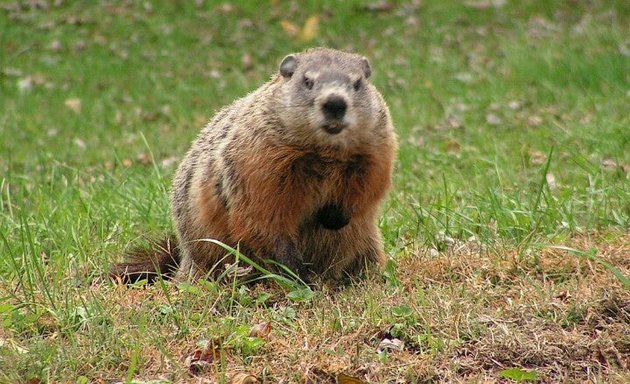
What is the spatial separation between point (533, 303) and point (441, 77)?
24.2 feet

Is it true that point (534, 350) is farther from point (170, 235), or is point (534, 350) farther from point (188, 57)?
point (188, 57)

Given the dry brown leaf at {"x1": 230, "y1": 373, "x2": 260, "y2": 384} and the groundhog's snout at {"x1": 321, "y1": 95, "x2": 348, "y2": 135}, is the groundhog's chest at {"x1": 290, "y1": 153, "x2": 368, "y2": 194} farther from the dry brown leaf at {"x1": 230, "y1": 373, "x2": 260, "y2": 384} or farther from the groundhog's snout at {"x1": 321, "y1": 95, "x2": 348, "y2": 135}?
the dry brown leaf at {"x1": 230, "y1": 373, "x2": 260, "y2": 384}

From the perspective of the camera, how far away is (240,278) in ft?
15.1

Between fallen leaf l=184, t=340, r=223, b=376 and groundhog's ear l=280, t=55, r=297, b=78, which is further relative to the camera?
groundhog's ear l=280, t=55, r=297, b=78

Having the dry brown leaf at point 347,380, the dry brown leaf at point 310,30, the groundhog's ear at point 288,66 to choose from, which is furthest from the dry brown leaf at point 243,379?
the dry brown leaf at point 310,30

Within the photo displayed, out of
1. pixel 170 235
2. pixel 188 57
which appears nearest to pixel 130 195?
pixel 170 235

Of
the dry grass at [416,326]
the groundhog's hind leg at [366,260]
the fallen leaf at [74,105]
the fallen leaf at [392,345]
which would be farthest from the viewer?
the fallen leaf at [74,105]

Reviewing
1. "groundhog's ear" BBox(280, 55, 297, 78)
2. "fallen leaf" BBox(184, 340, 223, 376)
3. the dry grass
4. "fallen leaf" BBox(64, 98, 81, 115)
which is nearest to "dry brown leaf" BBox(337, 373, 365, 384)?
the dry grass

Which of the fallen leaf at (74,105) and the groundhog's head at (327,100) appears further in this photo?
the fallen leaf at (74,105)

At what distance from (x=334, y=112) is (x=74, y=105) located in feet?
24.7

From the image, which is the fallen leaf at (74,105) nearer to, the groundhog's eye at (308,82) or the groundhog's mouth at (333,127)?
the groundhog's eye at (308,82)

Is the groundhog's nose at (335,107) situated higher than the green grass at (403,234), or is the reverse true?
the groundhog's nose at (335,107)

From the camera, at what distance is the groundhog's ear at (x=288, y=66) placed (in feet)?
15.3

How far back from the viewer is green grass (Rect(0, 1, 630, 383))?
371 centimetres
